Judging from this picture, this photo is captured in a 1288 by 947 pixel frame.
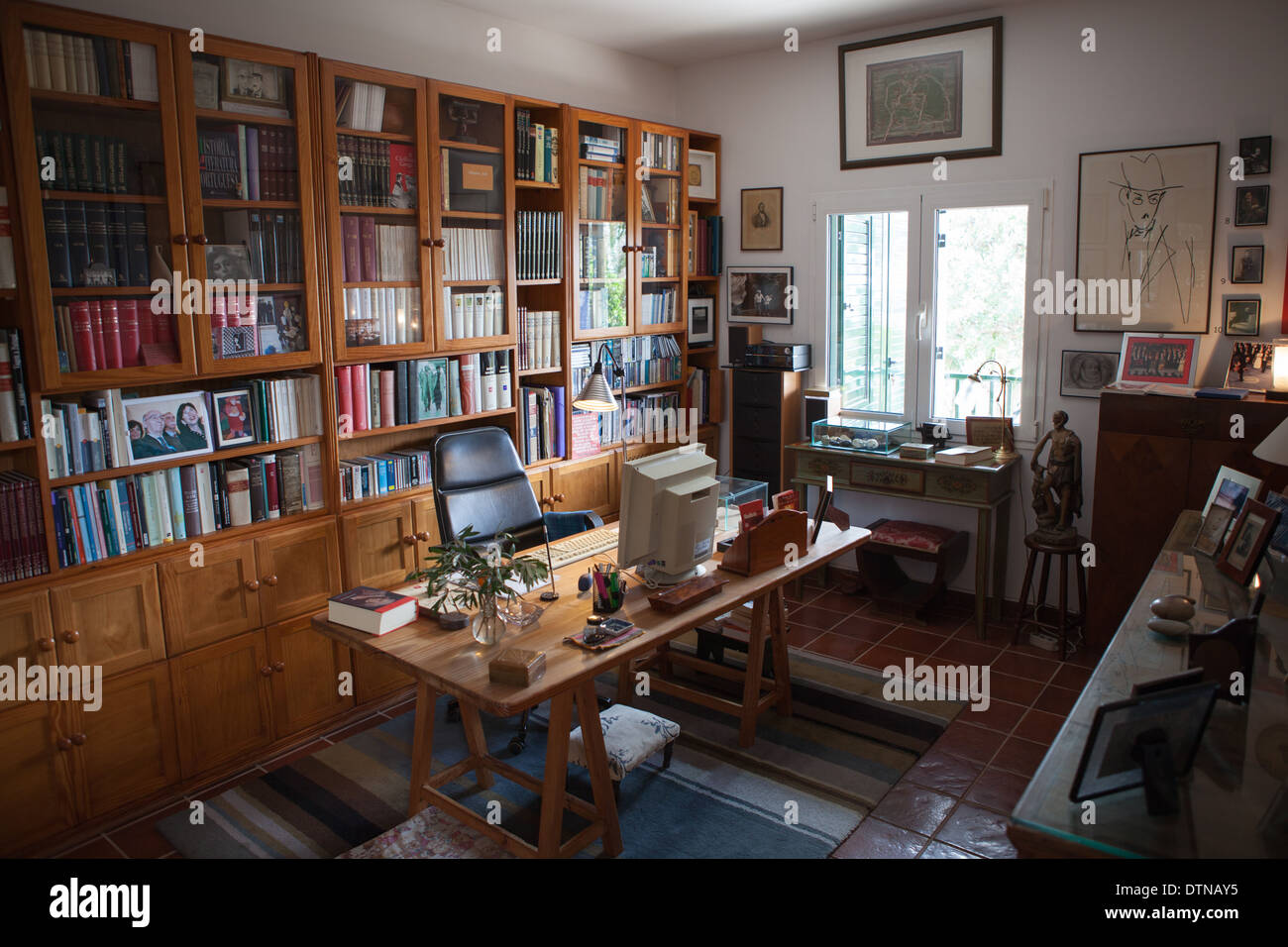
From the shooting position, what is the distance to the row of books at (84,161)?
3.03m

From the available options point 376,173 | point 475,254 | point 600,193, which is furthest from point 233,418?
point 600,193

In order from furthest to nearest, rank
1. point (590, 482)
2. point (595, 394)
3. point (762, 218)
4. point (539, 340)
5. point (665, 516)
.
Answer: point (762, 218), point (590, 482), point (539, 340), point (595, 394), point (665, 516)

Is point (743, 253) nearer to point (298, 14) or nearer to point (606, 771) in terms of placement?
point (298, 14)

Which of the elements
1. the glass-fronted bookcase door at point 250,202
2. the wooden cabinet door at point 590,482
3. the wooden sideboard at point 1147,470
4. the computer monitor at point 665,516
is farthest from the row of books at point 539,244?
the wooden sideboard at point 1147,470

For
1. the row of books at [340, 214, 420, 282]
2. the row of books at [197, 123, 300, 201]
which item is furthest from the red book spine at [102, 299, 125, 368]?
the row of books at [340, 214, 420, 282]

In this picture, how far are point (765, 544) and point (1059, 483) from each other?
6.26ft

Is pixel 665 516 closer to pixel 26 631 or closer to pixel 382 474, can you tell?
pixel 382 474

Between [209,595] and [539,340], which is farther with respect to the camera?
[539,340]

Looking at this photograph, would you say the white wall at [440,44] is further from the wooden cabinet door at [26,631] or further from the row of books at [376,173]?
the wooden cabinet door at [26,631]

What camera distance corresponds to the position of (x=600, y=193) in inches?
203

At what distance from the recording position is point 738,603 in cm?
333

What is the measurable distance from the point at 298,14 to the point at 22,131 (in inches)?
57.6
